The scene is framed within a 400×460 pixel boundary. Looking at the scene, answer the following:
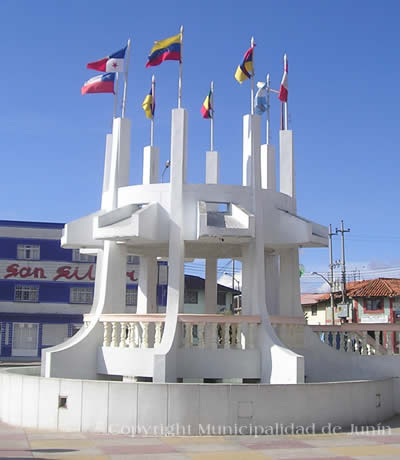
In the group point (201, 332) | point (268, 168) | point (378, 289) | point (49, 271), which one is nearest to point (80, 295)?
point (49, 271)

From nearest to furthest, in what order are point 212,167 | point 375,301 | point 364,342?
1. point 364,342
2. point 212,167
3. point 375,301

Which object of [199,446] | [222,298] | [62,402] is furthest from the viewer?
[222,298]

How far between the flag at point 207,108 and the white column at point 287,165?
2.96m

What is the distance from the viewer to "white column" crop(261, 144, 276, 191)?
24.7 m

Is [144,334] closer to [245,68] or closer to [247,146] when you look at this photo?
[247,146]

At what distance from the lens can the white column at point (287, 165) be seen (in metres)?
24.0

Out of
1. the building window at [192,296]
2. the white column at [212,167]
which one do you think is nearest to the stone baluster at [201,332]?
the white column at [212,167]

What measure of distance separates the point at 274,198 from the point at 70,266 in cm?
3558

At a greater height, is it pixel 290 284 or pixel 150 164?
pixel 150 164

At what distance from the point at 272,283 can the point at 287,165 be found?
4368 millimetres

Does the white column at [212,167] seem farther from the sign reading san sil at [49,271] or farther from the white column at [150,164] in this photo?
the sign reading san sil at [49,271]

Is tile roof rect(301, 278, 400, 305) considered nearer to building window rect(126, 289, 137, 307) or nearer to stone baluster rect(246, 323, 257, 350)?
building window rect(126, 289, 137, 307)

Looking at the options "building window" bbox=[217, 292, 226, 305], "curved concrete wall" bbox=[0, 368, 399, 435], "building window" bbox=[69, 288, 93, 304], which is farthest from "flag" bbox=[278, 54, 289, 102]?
"building window" bbox=[217, 292, 226, 305]

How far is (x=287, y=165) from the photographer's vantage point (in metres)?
24.2
